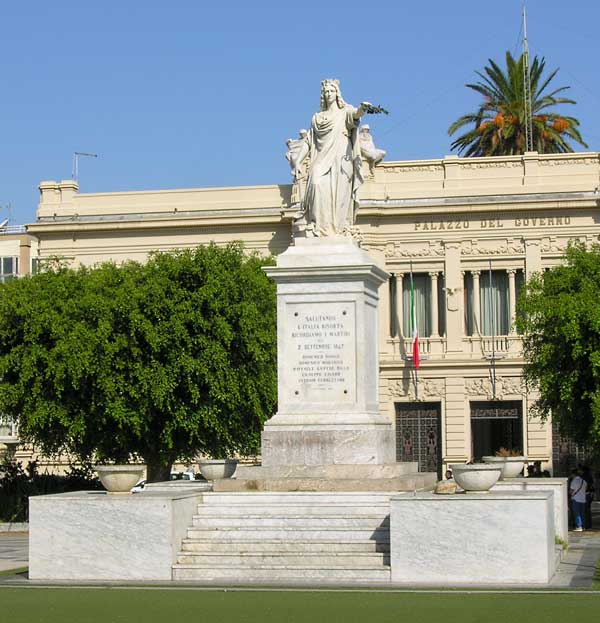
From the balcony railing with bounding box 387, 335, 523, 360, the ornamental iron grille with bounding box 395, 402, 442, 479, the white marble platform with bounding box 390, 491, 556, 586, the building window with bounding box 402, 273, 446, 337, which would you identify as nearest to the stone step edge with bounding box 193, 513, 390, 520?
the white marble platform with bounding box 390, 491, 556, 586

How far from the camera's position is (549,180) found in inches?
2549

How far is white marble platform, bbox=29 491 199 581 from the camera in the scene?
20.6 m

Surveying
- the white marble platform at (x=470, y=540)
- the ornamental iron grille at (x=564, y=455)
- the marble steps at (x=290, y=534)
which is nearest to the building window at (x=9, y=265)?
the ornamental iron grille at (x=564, y=455)

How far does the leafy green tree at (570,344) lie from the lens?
40.5 meters

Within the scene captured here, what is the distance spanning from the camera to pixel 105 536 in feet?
68.3

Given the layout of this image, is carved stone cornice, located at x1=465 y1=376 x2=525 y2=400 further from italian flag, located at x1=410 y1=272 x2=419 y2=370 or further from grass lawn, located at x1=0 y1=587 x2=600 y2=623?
grass lawn, located at x1=0 y1=587 x2=600 y2=623

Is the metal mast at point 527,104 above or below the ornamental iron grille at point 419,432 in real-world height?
above

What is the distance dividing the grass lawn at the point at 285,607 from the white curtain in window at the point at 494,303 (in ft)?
158

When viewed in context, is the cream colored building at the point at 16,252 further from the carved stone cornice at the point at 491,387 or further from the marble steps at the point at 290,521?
the marble steps at the point at 290,521

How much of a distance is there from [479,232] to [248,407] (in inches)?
902

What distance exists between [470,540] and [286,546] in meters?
2.75

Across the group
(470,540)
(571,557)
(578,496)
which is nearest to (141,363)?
(578,496)

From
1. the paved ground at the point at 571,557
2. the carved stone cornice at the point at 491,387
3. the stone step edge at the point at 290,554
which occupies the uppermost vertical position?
the carved stone cornice at the point at 491,387

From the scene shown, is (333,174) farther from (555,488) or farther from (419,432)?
(419,432)
